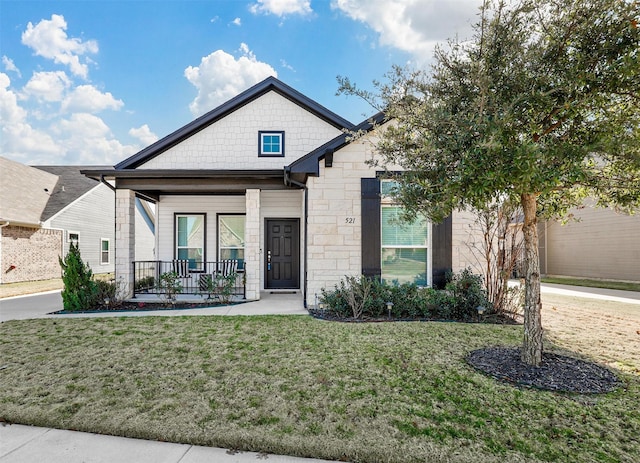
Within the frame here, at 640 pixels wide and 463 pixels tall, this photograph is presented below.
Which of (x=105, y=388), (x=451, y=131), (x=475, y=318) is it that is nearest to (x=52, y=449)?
(x=105, y=388)

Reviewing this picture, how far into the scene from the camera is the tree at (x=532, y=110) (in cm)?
334

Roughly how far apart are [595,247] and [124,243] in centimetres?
1917

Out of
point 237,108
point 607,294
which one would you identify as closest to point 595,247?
point 607,294

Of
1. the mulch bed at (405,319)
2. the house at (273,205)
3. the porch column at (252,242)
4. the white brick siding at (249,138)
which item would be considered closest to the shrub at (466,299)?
the mulch bed at (405,319)

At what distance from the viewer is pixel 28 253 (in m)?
15.2

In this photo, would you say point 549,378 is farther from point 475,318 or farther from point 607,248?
point 607,248

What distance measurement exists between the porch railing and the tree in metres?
7.15

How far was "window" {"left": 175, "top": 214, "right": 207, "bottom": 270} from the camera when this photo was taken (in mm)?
11503

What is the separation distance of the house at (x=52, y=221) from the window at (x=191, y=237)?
15.1ft

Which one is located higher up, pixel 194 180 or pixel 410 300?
A: pixel 194 180

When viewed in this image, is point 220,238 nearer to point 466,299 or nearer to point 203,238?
point 203,238

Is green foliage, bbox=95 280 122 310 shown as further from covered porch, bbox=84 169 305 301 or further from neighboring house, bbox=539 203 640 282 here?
neighboring house, bbox=539 203 640 282

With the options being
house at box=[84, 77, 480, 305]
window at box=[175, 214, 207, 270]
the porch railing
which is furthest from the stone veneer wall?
window at box=[175, 214, 207, 270]

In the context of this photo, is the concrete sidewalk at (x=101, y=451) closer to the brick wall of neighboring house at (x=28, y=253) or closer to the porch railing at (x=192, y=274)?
the porch railing at (x=192, y=274)
